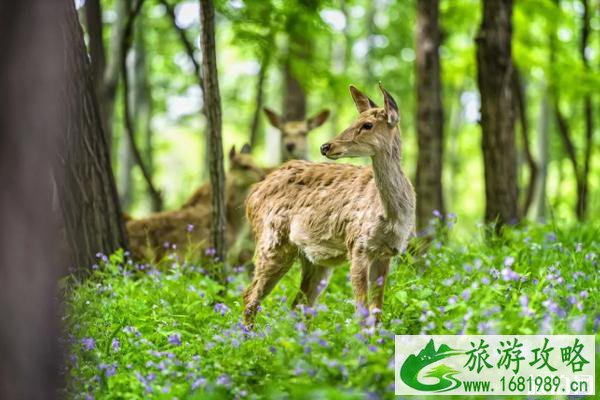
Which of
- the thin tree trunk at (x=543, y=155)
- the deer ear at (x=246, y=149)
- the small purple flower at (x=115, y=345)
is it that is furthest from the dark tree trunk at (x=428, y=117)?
the thin tree trunk at (x=543, y=155)

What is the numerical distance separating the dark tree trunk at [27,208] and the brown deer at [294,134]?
291 inches

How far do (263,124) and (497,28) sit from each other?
65.2ft

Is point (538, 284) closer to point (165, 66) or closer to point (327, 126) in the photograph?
point (165, 66)

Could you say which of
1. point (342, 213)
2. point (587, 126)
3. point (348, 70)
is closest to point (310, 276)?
point (342, 213)

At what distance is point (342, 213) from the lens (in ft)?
20.0

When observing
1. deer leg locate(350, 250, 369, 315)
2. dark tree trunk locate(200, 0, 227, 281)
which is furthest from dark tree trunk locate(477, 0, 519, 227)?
deer leg locate(350, 250, 369, 315)

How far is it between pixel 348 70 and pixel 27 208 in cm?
2425

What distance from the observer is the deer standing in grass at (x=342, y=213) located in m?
5.73

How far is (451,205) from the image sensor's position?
28.8 metres

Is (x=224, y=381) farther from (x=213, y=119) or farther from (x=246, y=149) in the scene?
(x=246, y=149)

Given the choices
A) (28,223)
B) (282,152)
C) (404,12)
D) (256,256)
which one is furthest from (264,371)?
(404,12)

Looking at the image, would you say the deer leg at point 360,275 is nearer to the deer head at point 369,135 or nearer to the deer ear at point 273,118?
the deer head at point 369,135

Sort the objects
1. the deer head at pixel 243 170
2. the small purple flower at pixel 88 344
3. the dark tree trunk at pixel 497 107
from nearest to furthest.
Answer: the small purple flower at pixel 88 344
the dark tree trunk at pixel 497 107
the deer head at pixel 243 170

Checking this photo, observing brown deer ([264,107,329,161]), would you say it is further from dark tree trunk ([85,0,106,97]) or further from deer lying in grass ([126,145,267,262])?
dark tree trunk ([85,0,106,97])
